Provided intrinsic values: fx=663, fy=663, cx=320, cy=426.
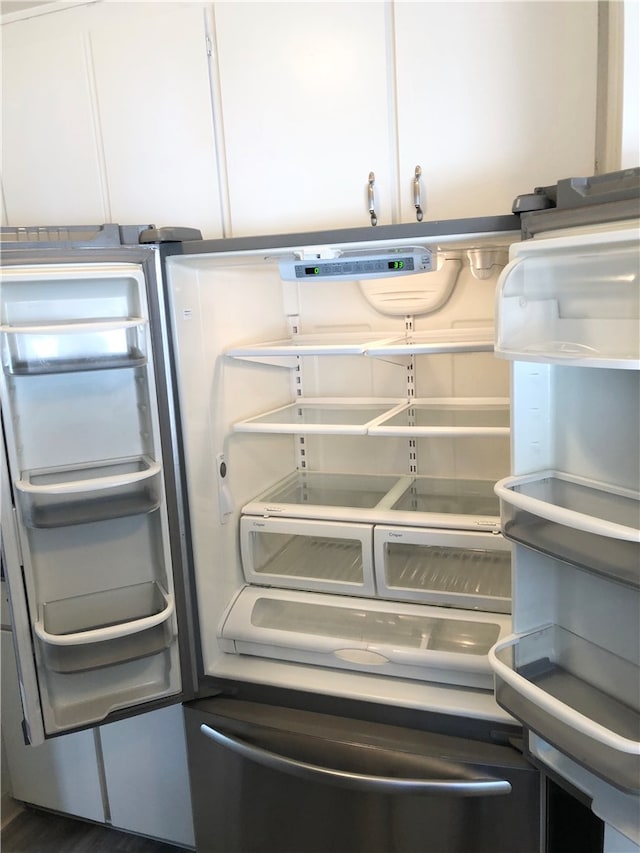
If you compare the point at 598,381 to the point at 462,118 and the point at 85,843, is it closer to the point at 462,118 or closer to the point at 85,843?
the point at 462,118

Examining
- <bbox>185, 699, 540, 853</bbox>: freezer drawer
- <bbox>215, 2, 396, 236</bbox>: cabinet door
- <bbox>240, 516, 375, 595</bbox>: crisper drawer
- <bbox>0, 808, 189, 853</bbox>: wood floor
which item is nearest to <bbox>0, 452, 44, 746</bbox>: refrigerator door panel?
<bbox>185, 699, 540, 853</bbox>: freezer drawer

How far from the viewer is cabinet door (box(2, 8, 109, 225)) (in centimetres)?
179

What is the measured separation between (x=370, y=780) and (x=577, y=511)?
766mm

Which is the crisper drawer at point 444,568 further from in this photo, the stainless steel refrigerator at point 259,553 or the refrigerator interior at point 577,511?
the refrigerator interior at point 577,511

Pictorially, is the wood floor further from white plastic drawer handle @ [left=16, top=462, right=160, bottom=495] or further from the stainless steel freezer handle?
white plastic drawer handle @ [left=16, top=462, right=160, bottom=495]

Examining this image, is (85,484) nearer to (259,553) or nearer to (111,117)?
(259,553)

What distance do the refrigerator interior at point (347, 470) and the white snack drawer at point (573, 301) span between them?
20cm

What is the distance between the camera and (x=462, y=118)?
4.91ft

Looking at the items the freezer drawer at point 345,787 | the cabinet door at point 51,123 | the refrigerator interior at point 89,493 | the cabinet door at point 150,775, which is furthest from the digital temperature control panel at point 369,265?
the cabinet door at point 150,775

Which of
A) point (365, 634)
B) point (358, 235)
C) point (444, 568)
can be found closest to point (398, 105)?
point (358, 235)

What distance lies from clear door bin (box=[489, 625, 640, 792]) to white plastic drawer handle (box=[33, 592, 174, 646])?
2.53 ft

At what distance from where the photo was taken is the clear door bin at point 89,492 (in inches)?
57.1

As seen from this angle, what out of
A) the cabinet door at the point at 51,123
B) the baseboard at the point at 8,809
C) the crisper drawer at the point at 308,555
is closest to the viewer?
the crisper drawer at the point at 308,555

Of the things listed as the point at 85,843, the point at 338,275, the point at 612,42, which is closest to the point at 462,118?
the point at 612,42
